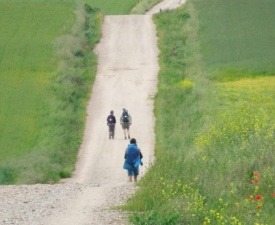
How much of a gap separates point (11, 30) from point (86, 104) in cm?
1457

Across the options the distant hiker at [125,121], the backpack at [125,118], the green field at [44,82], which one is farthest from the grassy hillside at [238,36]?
the backpack at [125,118]

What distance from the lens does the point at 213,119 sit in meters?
36.5

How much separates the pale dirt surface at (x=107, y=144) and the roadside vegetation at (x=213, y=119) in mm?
629

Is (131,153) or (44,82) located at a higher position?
(44,82)

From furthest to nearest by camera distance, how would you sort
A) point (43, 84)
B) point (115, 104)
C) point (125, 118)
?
1. point (43, 84)
2. point (115, 104)
3. point (125, 118)

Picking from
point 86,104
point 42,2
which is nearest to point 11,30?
point 42,2

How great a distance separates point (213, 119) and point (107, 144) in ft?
14.7

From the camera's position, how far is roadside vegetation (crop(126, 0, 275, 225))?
57.4 ft

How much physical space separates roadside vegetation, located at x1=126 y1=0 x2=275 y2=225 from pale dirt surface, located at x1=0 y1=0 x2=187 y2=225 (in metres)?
0.63

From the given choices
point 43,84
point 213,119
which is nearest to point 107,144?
point 213,119

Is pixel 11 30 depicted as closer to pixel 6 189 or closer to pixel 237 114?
pixel 237 114

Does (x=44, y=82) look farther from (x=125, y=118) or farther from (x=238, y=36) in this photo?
(x=238, y=36)

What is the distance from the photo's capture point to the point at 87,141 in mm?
38938

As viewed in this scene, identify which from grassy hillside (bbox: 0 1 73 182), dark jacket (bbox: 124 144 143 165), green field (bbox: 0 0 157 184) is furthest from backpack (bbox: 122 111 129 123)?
dark jacket (bbox: 124 144 143 165)
